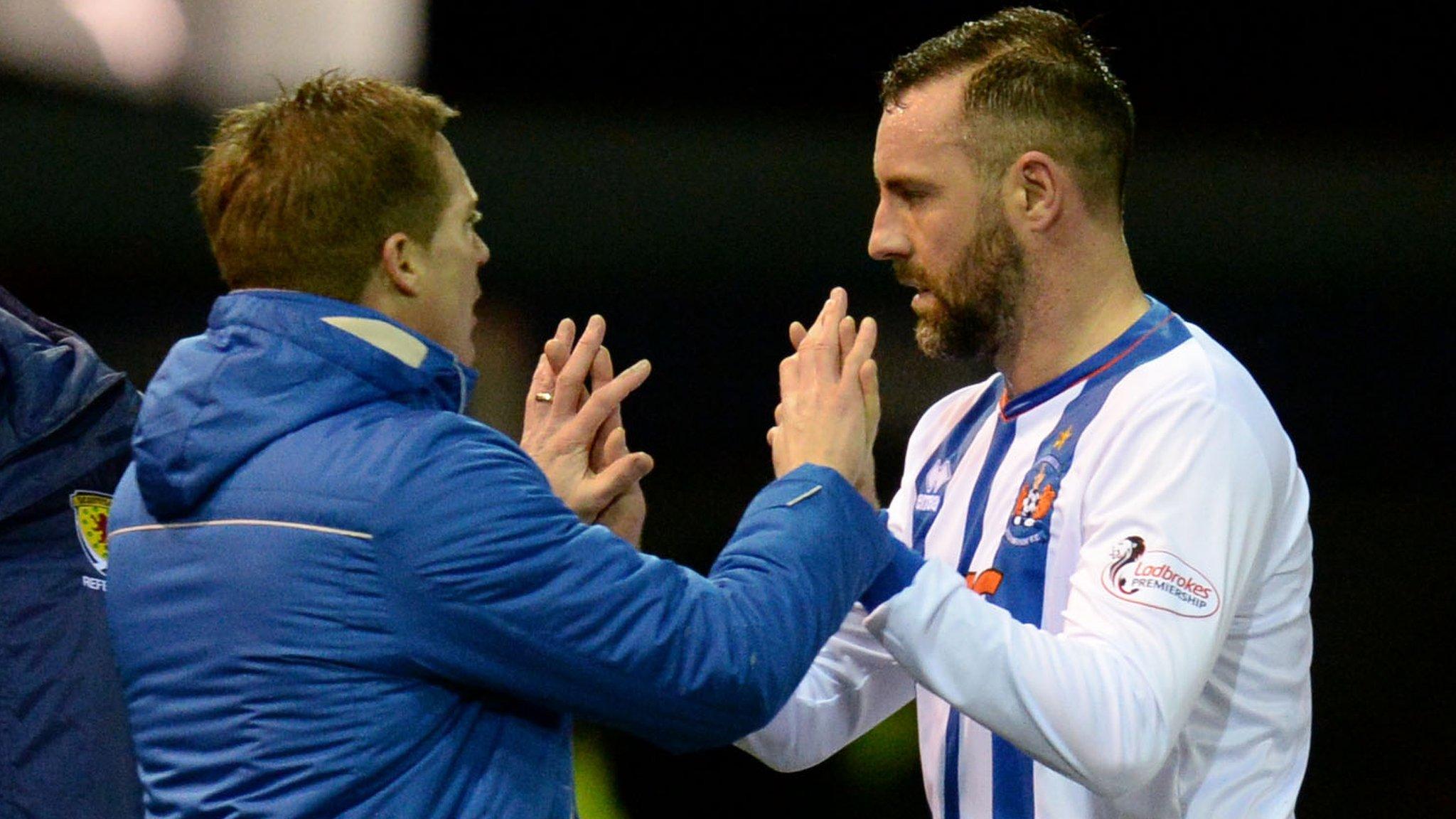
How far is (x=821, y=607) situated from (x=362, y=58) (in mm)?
2882

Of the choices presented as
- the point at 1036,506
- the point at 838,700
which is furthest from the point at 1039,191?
the point at 838,700

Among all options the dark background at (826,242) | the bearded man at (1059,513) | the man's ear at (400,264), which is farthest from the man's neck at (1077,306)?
the dark background at (826,242)

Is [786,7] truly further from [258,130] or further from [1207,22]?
[258,130]

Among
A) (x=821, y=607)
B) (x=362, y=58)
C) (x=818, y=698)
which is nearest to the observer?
(x=821, y=607)

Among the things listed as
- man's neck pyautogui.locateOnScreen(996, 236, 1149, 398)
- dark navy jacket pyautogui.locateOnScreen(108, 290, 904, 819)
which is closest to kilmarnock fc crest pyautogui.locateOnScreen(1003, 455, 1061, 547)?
man's neck pyautogui.locateOnScreen(996, 236, 1149, 398)

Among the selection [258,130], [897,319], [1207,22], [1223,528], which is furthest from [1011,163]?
[1207,22]

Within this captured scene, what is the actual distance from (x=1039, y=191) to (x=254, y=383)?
0.88 meters

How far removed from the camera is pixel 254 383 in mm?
1225

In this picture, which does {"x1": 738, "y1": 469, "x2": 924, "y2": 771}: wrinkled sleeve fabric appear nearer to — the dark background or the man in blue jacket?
the man in blue jacket

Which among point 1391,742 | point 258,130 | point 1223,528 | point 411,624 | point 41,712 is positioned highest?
point 258,130

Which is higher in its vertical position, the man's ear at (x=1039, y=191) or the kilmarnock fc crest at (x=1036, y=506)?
the man's ear at (x=1039, y=191)

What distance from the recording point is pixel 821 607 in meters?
1.29

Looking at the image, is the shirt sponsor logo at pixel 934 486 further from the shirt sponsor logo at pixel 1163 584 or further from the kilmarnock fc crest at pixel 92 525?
the kilmarnock fc crest at pixel 92 525

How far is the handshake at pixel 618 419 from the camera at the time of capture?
56.9 inches
